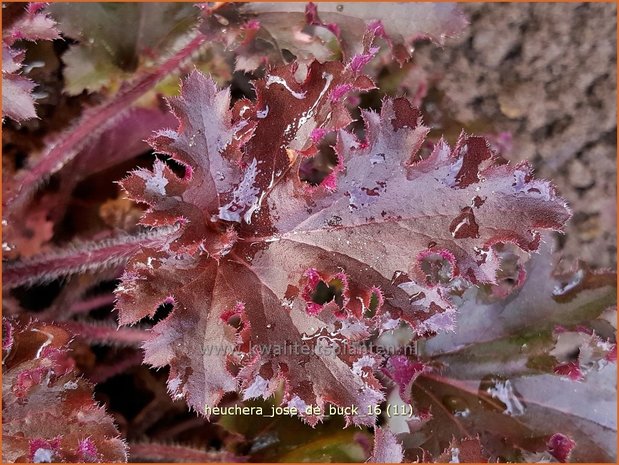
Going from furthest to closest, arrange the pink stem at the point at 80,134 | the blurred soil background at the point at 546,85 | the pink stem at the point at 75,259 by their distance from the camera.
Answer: the blurred soil background at the point at 546,85
the pink stem at the point at 80,134
the pink stem at the point at 75,259

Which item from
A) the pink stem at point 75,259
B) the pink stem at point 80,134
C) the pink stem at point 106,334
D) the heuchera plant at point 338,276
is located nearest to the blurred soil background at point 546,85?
the heuchera plant at point 338,276

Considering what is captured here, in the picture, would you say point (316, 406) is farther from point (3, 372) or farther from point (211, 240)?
point (3, 372)

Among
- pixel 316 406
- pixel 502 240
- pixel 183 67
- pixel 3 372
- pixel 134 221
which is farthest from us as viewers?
pixel 134 221

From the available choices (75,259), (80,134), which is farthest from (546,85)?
(75,259)

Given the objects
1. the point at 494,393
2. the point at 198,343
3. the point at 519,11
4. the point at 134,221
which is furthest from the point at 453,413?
the point at 519,11

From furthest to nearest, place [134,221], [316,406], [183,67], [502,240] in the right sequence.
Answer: [134,221], [183,67], [316,406], [502,240]

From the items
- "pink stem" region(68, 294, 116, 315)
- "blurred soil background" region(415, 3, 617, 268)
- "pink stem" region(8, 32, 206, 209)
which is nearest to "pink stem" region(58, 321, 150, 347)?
"pink stem" region(68, 294, 116, 315)

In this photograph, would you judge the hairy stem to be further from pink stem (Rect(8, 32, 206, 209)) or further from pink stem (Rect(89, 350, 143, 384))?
pink stem (Rect(8, 32, 206, 209))

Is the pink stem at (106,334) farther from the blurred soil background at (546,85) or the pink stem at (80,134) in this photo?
the blurred soil background at (546,85)
